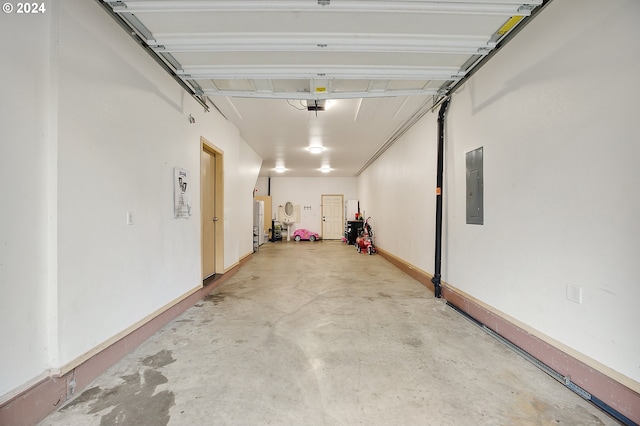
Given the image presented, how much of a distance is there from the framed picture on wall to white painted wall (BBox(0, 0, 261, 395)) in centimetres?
15

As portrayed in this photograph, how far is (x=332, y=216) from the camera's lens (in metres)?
11.4

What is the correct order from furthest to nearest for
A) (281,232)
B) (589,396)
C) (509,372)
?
(281,232) < (509,372) < (589,396)

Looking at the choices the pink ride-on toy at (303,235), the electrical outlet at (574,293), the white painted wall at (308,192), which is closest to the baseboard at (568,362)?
the electrical outlet at (574,293)

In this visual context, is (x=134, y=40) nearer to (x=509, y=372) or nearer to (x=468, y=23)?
(x=468, y=23)

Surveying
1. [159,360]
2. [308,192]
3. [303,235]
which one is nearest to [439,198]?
[159,360]

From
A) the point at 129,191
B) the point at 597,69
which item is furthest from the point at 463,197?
the point at 129,191

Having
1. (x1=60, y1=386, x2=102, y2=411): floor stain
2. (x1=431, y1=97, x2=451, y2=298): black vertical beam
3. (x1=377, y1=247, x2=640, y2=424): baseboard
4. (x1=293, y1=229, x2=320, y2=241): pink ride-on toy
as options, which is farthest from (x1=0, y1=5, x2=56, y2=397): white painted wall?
(x1=293, y1=229, x2=320, y2=241): pink ride-on toy

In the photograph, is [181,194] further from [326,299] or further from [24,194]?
[326,299]

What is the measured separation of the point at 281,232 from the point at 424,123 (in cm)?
803

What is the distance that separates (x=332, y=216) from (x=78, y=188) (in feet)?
32.5

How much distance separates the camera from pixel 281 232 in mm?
11000

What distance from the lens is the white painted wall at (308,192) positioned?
1128 centimetres

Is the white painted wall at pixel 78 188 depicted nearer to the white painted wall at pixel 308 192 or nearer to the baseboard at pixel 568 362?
the baseboard at pixel 568 362

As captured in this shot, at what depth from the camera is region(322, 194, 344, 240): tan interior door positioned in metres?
11.3
